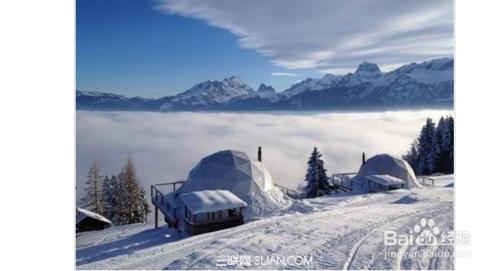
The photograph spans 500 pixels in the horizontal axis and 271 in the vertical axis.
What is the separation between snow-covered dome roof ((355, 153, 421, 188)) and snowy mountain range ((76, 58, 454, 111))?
737 cm

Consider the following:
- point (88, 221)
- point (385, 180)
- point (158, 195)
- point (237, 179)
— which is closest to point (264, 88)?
point (237, 179)

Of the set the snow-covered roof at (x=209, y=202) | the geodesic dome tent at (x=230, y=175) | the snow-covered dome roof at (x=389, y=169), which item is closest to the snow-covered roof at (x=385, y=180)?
the snow-covered dome roof at (x=389, y=169)

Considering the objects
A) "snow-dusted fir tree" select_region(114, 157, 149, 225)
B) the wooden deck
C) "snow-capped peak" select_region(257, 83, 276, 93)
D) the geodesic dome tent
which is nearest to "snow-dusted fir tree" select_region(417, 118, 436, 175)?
the geodesic dome tent

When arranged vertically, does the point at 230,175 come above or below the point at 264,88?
below

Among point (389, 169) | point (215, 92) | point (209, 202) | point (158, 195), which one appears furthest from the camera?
point (389, 169)

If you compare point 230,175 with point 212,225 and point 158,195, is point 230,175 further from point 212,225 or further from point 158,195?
point 158,195

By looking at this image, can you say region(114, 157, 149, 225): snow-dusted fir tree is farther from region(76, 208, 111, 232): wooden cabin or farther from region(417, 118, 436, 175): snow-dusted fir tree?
region(417, 118, 436, 175): snow-dusted fir tree

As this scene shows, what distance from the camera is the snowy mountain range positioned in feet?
21.4

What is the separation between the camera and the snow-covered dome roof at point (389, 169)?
1395 centimetres

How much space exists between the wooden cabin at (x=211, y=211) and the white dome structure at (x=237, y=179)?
1525 millimetres

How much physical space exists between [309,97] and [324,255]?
314 centimetres

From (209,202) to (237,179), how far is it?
2475 millimetres

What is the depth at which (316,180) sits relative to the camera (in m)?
16.2
